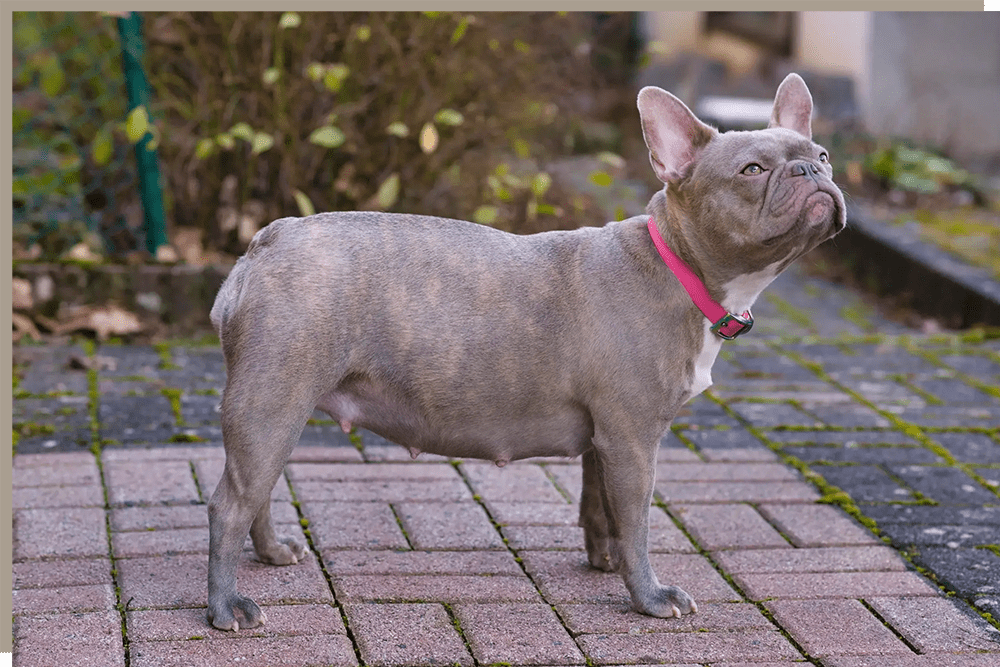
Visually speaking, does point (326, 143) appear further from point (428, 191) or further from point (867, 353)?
point (867, 353)

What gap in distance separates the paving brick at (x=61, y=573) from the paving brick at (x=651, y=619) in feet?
4.19

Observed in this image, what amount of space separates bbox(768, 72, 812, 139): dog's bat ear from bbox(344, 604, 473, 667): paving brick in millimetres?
1680

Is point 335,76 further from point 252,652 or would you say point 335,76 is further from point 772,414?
point 252,652

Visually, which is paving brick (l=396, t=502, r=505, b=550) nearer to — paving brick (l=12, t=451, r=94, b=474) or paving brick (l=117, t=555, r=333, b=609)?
paving brick (l=117, t=555, r=333, b=609)

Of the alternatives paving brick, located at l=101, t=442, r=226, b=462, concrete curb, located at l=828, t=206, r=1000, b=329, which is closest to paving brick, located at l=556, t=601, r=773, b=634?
paving brick, located at l=101, t=442, r=226, b=462

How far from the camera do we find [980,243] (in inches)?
312

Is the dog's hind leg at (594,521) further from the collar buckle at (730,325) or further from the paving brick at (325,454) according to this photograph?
the paving brick at (325,454)

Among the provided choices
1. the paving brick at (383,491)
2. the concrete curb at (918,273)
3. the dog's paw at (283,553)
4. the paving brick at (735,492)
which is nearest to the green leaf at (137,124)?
the paving brick at (383,491)

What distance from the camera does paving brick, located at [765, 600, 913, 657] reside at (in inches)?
124

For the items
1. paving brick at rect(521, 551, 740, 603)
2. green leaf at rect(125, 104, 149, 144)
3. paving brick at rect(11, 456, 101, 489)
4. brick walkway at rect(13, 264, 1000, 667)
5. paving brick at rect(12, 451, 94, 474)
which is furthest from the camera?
green leaf at rect(125, 104, 149, 144)

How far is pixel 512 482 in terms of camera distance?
4289 mm

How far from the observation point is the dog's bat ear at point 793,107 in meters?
→ 3.46

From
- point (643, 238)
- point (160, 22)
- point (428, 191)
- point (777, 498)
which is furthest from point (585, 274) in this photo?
point (160, 22)

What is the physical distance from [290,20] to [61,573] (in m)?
3.03
